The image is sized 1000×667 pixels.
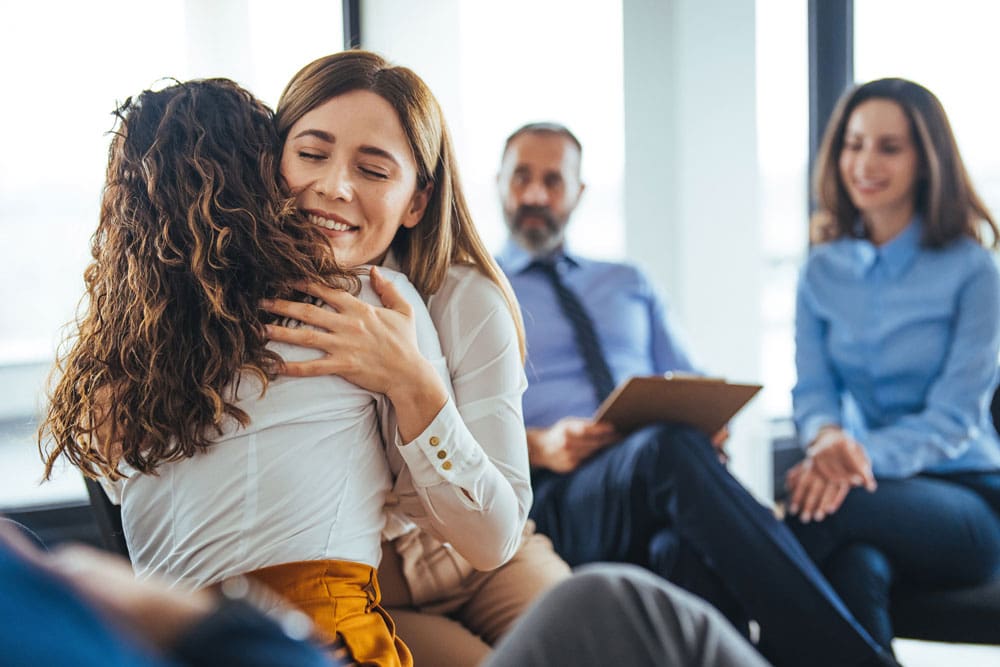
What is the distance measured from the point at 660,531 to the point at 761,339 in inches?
66.6

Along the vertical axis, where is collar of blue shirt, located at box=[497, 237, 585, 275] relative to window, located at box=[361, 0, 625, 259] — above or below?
below

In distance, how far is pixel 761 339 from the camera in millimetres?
3643

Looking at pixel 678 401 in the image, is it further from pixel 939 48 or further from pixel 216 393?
pixel 939 48

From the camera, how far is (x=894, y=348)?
8.02 feet

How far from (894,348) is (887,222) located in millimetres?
341

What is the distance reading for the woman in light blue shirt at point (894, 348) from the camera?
6.82 ft

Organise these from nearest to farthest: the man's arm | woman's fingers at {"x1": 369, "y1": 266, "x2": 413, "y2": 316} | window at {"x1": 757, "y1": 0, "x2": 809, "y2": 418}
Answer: woman's fingers at {"x1": 369, "y1": 266, "x2": 413, "y2": 316}, the man's arm, window at {"x1": 757, "y1": 0, "x2": 809, "y2": 418}

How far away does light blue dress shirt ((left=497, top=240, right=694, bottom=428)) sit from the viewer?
2.63 metres

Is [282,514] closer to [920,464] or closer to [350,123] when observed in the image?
[350,123]

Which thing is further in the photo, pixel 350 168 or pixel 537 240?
pixel 537 240

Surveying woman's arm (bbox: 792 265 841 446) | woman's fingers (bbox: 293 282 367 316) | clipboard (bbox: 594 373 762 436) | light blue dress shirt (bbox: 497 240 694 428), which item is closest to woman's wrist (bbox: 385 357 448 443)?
woman's fingers (bbox: 293 282 367 316)

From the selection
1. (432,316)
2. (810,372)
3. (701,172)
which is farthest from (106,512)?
(701,172)

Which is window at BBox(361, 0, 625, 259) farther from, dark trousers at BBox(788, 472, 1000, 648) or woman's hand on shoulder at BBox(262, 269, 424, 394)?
woman's hand on shoulder at BBox(262, 269, 424, 394)

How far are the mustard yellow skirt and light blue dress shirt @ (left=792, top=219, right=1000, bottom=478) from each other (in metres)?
1.51
